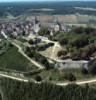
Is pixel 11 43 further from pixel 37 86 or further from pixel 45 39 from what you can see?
pixel 37 86

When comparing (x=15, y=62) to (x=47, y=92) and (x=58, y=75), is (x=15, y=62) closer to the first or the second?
(x=58, y=75)

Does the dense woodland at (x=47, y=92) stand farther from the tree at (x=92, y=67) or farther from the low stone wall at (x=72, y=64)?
the low stone wall at (x=72, y=64)

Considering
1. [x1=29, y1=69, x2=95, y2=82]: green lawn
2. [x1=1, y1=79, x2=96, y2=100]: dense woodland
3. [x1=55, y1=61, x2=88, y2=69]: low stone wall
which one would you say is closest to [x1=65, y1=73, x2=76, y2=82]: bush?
[x1=29, y1=69, x2=95, y2=82]: green lawn

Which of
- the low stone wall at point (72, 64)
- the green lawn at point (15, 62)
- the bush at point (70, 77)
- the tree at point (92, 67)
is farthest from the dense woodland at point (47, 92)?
the green lawn at point (15, 62)

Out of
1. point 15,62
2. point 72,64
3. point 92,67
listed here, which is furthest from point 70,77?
point 15,62

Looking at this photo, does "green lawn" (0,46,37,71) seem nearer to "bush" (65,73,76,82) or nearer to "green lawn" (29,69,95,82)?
"green lawn" (29,69,95,82)

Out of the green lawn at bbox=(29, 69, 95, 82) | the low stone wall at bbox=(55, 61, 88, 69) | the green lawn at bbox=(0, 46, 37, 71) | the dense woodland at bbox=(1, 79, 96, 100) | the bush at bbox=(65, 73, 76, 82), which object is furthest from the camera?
the green lawn at bbox=(0, 46, 37, 71)
